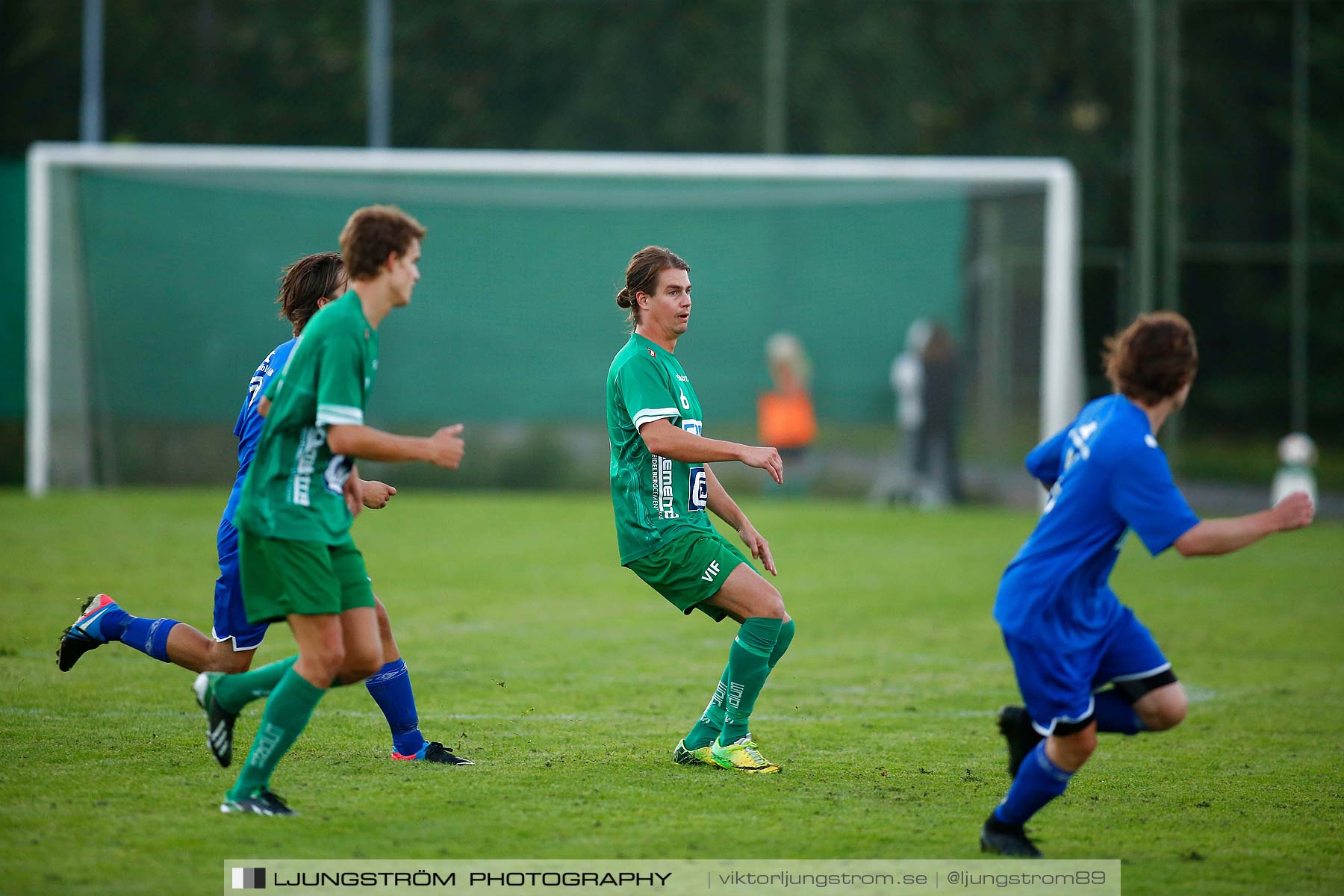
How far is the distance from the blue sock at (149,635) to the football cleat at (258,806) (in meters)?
1.33

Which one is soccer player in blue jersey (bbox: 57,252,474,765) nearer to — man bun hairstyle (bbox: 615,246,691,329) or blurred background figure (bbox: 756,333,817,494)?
man bun hairstyle (bbox: 615,246,691,329)

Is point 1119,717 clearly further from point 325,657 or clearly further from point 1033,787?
point 325,657

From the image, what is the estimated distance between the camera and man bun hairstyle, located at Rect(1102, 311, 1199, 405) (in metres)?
4.33

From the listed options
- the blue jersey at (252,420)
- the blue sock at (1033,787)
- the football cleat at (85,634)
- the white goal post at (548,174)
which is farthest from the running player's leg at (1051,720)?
the white goal post at (548,174)

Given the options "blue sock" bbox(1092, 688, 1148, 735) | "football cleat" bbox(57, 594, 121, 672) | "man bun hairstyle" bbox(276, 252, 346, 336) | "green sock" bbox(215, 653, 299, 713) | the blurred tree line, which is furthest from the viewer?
the blurred tree line

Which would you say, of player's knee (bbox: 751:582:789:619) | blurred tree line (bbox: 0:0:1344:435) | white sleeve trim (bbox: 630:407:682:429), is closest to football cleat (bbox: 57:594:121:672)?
white sleeve trim (bbox: 630:407:682:429)

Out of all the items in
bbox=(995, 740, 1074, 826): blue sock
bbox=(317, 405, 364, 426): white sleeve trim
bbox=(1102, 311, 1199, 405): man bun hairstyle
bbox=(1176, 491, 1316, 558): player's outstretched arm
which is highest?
bbox=(1102, 311, 1199, 405): man bun hairstyle

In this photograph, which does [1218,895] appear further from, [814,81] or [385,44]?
[814,81]

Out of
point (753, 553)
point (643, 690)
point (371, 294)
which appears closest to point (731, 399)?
point (643, 690)

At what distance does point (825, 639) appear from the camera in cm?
909

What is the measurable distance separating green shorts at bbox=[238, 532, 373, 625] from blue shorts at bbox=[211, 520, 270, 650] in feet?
3.11

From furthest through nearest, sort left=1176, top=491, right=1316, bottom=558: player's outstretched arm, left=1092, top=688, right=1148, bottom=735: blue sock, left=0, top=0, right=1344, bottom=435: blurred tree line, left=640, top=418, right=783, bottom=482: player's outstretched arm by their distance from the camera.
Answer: left=0, top=0, right=1344, bottom=435: blurred tree line → left=640, top=418, right=783, bottom=482: player's outstretched arm → left=1092, top=688, right=1148, bottom=735: blue sock → left=1176, top=491, right=1316, bottom=558: player's outstretched arm

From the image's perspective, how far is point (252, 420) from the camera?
5.45 m

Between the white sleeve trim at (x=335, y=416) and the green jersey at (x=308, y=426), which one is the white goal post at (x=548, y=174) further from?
the white sleeve trim at (x=335, y=416)
